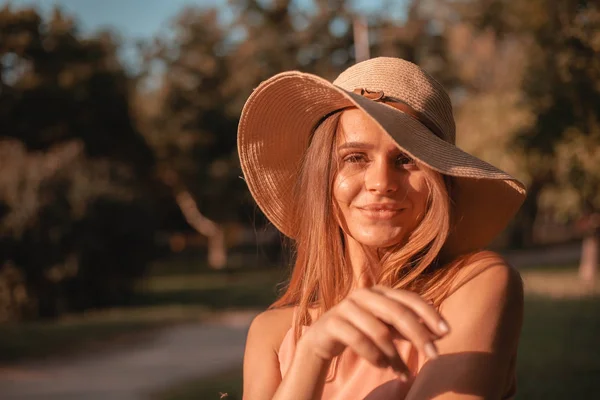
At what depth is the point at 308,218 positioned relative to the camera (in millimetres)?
1846

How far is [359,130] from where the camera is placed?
65.9 inches

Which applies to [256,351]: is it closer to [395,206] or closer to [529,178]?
[395,206]

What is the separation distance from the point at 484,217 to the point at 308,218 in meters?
0.43

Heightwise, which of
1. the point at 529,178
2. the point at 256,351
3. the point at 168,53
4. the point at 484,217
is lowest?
the point at 529,178

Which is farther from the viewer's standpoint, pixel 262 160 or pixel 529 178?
pixel 529 178

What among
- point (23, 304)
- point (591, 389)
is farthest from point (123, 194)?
point (591, 389)

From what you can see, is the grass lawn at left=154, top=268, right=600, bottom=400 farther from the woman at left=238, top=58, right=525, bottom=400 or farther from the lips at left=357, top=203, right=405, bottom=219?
the lips at left=357, top=203, right=405, bottom=219

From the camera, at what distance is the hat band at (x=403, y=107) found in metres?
1.67

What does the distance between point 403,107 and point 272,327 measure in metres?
0.62

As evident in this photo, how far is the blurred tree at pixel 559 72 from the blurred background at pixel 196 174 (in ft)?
0.06

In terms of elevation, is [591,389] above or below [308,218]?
below

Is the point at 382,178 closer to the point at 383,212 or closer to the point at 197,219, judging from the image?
the point at 383,212

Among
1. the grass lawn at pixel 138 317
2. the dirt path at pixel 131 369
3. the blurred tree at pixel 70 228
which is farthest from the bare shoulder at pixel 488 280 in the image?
the blurred tree at pixel 70 228

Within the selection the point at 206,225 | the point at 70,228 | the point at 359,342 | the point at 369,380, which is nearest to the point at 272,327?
the point at 369,380
